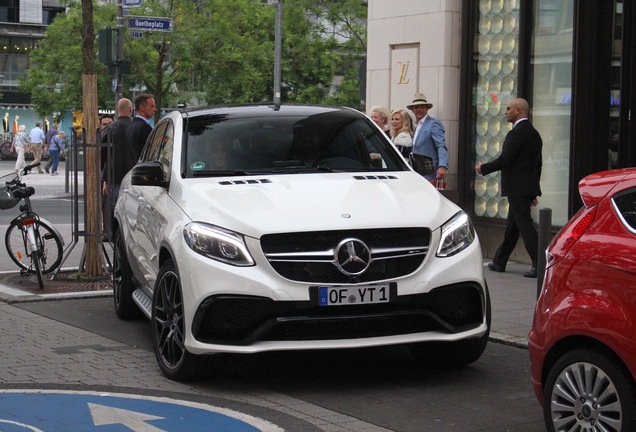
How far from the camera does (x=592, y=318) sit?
5305 millimetres

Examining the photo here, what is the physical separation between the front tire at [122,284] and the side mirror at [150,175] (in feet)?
5.62

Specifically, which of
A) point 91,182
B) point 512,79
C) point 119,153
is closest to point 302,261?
point 91,182

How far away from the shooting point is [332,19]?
47.1m

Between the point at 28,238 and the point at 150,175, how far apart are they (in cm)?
420

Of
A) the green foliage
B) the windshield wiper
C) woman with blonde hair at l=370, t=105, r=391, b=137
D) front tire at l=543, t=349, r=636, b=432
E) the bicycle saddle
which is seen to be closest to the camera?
front tire at l=543, t=349, r=636, b=432

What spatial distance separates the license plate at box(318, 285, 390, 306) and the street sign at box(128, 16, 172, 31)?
41.1 feet

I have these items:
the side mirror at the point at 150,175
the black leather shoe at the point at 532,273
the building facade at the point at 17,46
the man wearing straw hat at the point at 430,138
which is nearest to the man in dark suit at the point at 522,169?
the black leather shoe at the point at 532,273

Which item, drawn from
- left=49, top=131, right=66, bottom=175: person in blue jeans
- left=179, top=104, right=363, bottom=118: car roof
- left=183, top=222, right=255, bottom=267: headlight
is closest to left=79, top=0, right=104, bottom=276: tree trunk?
left=179, top=104, right=363, bottom=118: car roof

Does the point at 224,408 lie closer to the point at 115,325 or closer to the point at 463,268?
the point at 463,268

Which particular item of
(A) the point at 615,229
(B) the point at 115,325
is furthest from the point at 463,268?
(B) the point at 115,325

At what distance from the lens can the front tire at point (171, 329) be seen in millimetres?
7262

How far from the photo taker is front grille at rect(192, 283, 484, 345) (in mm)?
6910

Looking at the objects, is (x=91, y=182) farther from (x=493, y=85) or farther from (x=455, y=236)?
(x=455, y=236)

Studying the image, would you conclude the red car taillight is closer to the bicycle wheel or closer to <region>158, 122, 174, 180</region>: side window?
<region>158, 122, 174, 180</region>: side window
